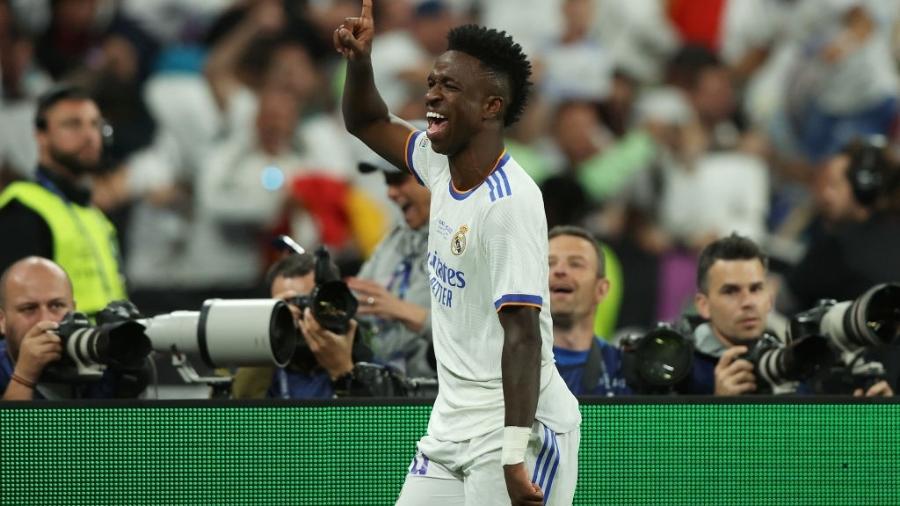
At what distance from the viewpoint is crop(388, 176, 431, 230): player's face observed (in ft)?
23.1

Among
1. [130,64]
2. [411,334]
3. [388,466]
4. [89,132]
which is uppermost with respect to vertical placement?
[130,64]

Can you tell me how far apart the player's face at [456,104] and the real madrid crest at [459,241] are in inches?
9.3

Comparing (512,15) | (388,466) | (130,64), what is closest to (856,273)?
(388,466)

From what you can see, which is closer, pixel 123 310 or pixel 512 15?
pixel 123 310

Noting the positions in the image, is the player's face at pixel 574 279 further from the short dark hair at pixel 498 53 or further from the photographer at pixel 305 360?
the short dark hair at pixel 498 53

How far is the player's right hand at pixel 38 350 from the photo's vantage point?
615 cm

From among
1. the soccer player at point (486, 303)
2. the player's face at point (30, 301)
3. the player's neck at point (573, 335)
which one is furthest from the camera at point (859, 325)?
the player's face at point (30, 301)

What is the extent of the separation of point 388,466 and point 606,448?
0.78m

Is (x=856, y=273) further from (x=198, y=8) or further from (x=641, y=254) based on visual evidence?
(x=198, y=8)

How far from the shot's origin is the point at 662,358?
249 inches

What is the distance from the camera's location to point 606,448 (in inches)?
242

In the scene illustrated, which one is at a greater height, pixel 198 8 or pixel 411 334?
pixel 198 8

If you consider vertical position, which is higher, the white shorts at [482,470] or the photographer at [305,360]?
the photographer at [305,360]

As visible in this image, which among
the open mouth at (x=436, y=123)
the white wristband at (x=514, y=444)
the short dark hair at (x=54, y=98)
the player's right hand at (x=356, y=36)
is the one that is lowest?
the white wristband at (x=514, y=444)
